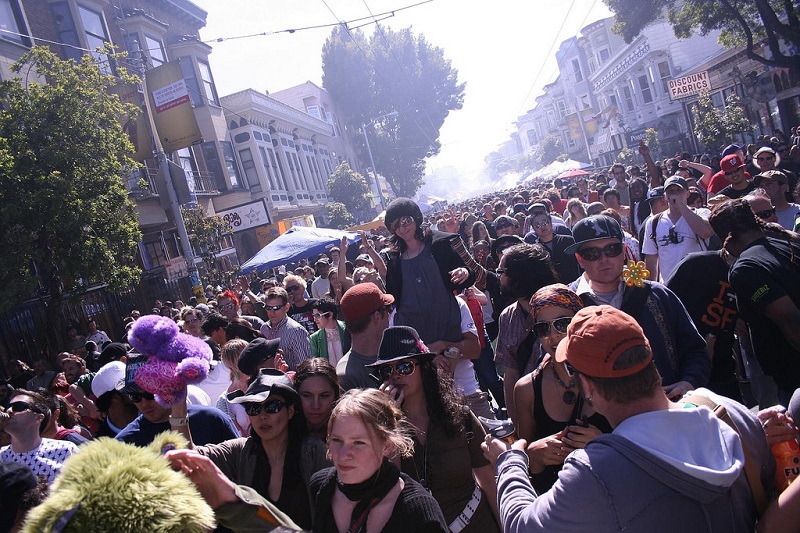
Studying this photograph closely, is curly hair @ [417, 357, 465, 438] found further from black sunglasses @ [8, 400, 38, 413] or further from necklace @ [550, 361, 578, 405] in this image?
black sunglasses @ [8, 400, 38, 413]

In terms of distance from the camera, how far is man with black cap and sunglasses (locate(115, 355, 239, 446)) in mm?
3076

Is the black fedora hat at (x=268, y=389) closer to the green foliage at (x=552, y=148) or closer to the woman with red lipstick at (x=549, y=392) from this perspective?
the woman with red lipstick at (x=549, y=392)

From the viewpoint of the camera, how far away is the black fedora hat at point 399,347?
3.10m

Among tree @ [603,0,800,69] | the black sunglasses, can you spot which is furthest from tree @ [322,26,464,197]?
the black sunglasses

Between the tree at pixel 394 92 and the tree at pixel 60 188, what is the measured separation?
4377cm

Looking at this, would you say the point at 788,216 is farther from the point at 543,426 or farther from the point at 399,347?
the point at 399,347

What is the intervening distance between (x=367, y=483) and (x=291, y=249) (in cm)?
1367

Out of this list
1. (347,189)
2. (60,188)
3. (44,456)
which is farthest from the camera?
(347,189)

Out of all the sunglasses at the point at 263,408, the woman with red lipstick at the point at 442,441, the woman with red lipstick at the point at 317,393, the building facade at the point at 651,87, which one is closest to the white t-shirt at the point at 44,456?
the sunglasses at the point at 263,408

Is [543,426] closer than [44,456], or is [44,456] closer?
[543,426]

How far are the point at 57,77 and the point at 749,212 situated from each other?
41.7 feet

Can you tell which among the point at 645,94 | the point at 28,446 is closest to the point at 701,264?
the point at 28,446

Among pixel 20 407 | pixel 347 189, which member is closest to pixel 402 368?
pixel 20 407

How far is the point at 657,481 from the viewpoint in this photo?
1.70 m
